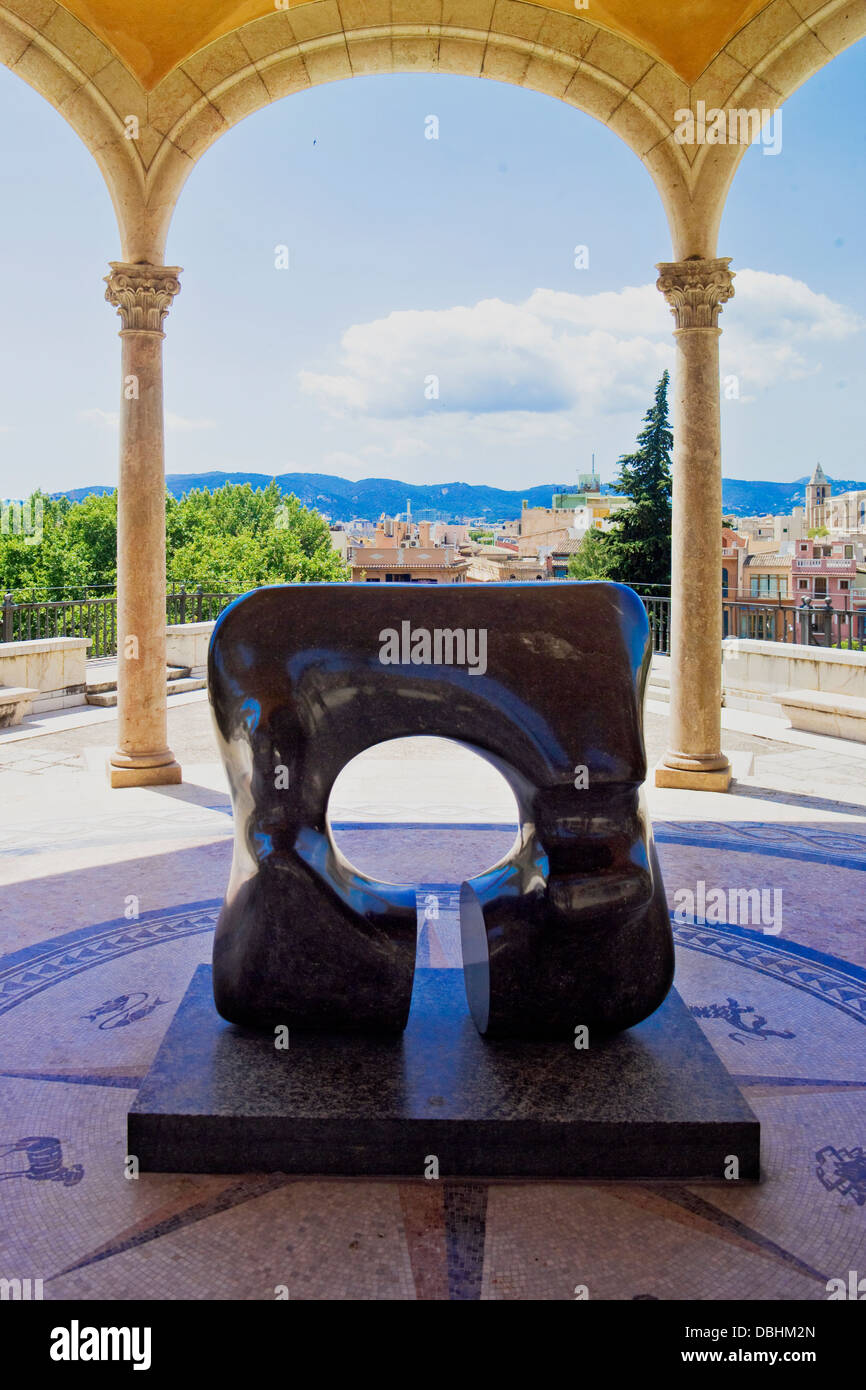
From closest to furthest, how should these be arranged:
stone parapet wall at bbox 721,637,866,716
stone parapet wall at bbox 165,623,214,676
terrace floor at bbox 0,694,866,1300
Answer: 1. terrace floor at bbox 0,694,866,1300
2. stone parapet wall at bbox 721,637,866,716
3. stone parapet wall at bbox 165,623,214,676

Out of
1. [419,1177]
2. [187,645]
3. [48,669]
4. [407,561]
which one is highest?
[407,561]

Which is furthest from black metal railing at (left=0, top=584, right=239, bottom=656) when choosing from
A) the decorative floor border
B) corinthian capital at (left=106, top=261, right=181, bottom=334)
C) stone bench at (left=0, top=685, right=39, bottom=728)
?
the decorative floor border

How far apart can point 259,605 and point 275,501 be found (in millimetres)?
66797

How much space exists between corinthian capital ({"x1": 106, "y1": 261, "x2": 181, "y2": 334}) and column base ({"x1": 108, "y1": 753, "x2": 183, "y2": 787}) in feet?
10.2

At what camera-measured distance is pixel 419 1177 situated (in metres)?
2.42

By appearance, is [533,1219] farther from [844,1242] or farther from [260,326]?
[260,326]

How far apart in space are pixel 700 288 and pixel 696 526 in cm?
168

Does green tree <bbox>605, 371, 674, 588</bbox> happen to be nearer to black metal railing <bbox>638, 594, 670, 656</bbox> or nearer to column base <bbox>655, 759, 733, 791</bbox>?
black metal railing <bbox>638, 594, 670, 656</bbox>

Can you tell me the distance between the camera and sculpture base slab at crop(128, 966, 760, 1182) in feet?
7.91

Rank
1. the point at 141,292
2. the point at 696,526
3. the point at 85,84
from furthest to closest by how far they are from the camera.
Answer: the point at 696,526
the point at 141,292
the point at 85,84

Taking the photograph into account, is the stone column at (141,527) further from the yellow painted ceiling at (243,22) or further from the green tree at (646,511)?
the green tree at (646,511)

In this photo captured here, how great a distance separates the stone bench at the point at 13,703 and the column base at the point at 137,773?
3.02 metres

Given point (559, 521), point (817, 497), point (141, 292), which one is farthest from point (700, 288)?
point (817, 497)

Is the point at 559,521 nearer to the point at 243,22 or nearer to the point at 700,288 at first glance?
the point at 700,288
